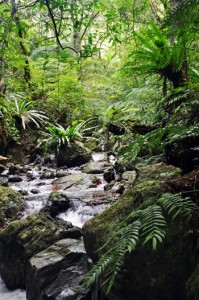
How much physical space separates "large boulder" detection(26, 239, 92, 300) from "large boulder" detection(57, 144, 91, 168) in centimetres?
479

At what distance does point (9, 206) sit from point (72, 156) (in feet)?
11.2

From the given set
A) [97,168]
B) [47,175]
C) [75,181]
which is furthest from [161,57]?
[47,175]

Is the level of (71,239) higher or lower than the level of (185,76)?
lower

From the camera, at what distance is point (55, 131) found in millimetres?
7863

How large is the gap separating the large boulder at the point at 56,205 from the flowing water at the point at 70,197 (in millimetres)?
82

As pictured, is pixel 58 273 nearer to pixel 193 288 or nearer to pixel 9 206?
pixel 193 288

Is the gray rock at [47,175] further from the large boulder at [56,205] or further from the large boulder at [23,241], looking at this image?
the large boulder at [23,241]

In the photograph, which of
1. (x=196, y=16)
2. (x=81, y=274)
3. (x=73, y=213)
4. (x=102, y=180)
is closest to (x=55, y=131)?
(x=102, y=180)

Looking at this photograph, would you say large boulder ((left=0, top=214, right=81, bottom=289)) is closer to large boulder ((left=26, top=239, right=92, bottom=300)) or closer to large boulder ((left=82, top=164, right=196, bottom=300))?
large boulder ((left=26, top=239, right=92, bottom=300))

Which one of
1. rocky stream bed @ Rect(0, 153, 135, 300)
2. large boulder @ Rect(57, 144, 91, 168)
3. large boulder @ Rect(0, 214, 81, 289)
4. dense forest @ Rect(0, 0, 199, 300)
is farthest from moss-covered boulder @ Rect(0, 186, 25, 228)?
large boulder @ Rect(57, 144, 91, 168)

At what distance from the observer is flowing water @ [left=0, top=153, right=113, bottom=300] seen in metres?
2.97

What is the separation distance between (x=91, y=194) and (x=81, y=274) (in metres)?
2.46

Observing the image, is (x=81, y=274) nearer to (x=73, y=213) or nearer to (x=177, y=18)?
(x=73, y=213)

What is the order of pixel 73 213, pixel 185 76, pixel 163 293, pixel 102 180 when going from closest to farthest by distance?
Result: pixel 163 293 → pixel 185 76 → pixel 73 213 → pixel 102 180
